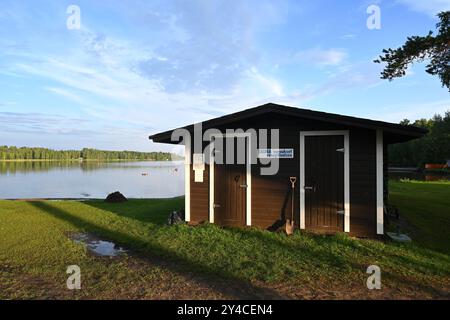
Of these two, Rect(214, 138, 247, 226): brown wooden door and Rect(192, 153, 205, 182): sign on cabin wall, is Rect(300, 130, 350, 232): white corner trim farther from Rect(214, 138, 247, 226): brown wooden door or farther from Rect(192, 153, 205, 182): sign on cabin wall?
Rect(192, 153, 205, 182): sign on cabin wall

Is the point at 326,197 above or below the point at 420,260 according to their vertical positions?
above

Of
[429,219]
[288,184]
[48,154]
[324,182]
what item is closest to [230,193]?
[288,184]

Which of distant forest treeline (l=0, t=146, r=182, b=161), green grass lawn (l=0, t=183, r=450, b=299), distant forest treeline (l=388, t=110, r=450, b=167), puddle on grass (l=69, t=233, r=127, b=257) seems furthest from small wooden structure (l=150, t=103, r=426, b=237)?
distant forest treeline (l=0, t=146, r=182, b=161)

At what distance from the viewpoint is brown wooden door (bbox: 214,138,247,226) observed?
7.45m

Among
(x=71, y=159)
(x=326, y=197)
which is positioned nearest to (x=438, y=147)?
(x=326, y=197)

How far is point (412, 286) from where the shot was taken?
13.7 feet

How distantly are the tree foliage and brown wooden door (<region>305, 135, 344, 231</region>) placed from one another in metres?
2.88

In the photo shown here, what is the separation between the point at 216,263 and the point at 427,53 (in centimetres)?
720

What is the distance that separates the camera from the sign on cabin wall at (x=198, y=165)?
25.2 ft

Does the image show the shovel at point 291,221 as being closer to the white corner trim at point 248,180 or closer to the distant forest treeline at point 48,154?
the white corner trim at point 248,180

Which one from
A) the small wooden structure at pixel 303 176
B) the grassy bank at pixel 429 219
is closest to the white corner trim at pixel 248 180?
the small wooden structure at pixel 303 176
